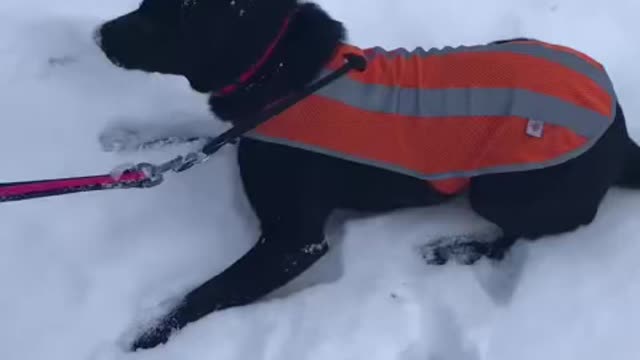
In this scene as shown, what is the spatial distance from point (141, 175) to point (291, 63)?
0.52 meters

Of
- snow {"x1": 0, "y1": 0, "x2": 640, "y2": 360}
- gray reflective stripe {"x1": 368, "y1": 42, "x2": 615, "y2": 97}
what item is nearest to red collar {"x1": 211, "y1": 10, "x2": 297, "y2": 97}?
gray reflective stripe {"x1": 368, "y1": 42, "x2": 615, "y2": 97}

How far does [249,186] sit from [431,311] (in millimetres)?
654

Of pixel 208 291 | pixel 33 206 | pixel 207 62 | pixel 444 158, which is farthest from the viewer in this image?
pixel 33 206

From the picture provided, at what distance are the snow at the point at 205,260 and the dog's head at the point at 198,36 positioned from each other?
2.06 feet

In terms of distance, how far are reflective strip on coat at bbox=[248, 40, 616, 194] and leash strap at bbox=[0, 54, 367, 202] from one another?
0.15 feet

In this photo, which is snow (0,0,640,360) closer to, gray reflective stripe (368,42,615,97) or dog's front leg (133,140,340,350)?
dog's front leg (133,140,340,350)

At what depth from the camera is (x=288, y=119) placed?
7.09 feet

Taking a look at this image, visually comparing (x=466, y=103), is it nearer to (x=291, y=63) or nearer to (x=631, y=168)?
(x=291, y=63)

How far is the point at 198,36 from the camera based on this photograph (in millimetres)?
2018

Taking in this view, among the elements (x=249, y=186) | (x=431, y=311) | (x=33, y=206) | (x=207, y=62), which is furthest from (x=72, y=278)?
(x=431, y=311)

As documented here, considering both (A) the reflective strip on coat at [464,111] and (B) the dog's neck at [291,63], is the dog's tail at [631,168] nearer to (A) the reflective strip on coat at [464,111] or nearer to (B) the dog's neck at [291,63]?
(A) the reflective strip on coat at [464,111]

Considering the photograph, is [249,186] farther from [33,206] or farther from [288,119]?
[33,206]

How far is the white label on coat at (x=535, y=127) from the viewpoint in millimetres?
2143

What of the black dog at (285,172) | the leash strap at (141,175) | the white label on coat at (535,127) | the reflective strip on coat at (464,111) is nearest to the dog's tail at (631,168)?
the black dog at (285,172)
